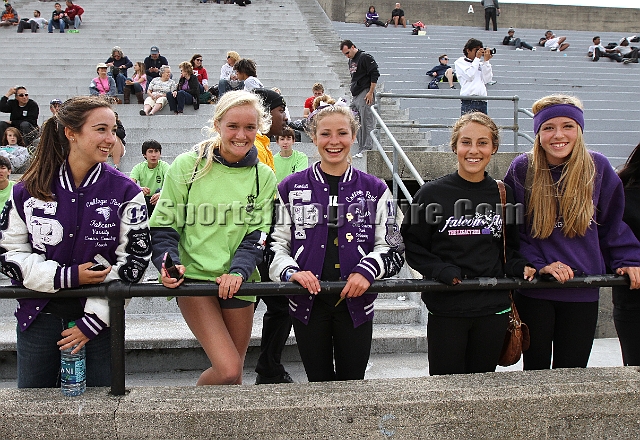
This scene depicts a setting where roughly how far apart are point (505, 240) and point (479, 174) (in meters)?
0.37

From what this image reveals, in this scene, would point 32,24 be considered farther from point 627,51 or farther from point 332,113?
point 627,51

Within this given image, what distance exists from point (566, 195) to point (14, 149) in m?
7.49

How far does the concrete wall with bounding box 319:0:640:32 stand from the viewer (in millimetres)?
23844

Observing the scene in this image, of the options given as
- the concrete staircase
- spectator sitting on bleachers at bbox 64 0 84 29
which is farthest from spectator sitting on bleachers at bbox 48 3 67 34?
the concrete staircase

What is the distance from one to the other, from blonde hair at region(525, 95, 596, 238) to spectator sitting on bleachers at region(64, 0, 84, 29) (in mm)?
18061

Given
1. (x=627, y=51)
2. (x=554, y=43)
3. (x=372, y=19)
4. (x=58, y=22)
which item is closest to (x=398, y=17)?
(x=372, y=19)

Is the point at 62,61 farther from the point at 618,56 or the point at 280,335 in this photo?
the point at 618,56

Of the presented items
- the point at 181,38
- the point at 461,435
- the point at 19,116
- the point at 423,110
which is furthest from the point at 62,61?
the point at 461,435

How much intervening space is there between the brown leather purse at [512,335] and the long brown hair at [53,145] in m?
2.10

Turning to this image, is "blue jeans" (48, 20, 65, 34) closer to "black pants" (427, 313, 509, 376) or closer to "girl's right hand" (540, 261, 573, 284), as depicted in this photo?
"black pants" (427, 313, 509, 376)

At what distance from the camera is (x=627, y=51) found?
1805cm

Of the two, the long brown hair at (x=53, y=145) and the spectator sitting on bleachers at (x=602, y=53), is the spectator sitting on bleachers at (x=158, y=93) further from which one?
the spectator sitting on bleachers at (x=602, y=53)

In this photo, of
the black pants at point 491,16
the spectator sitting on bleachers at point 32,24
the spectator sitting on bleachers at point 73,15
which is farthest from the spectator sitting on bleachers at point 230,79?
the black pants at point 491,16

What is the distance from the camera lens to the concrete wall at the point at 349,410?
230 centimetres
